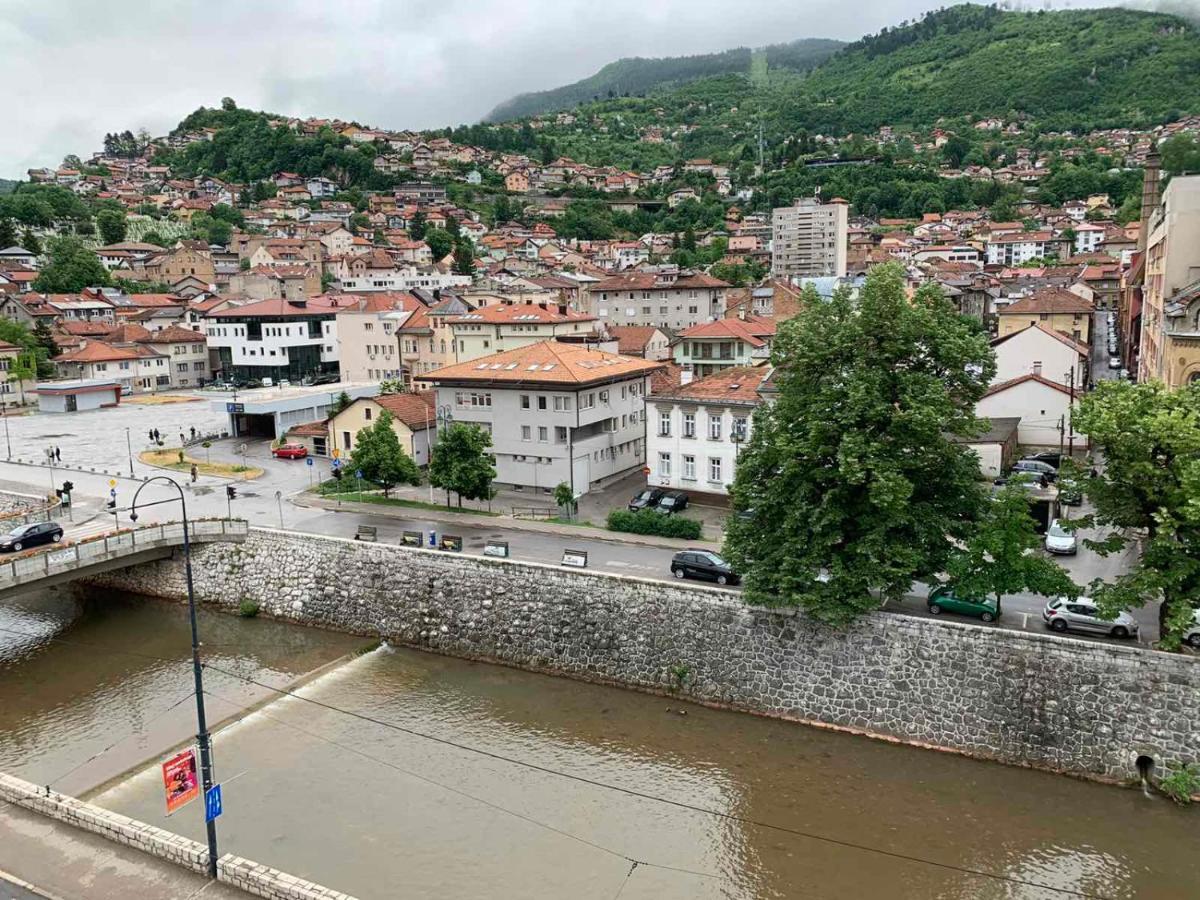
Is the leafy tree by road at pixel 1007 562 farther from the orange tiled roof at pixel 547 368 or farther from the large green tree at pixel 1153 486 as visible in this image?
the orange tiled roof at pixel 547 368

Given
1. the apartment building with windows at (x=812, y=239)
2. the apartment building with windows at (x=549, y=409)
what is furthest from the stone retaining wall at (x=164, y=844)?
the apartment building with windows at (x=812, y=239)

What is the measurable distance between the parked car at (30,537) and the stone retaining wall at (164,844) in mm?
15372

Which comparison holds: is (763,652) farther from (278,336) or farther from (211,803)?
(278,336)

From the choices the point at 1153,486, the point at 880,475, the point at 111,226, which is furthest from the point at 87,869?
the point at 111,226

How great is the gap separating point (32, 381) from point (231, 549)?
47450 millimetres

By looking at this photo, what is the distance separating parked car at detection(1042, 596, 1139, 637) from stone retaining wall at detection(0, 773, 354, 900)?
51.5 feet

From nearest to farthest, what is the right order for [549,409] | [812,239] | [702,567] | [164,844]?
[164,844] → [702,567] → [549,409] → [812,239]

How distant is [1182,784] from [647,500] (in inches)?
748

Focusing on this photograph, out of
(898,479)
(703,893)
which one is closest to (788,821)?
(703,893)

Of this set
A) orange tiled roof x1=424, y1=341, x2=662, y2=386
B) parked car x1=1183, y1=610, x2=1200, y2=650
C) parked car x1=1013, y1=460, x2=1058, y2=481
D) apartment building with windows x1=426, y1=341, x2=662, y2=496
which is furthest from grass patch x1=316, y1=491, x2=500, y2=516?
parked car x1=1183, y1=610, x2=1200, y2=650

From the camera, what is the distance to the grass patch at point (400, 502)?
108ft

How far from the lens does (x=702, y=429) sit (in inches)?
1314

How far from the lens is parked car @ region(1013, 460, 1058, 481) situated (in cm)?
3286

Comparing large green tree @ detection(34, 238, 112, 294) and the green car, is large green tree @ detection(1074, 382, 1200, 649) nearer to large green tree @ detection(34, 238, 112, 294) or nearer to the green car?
the green car
